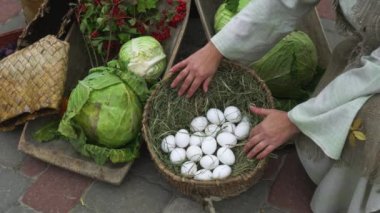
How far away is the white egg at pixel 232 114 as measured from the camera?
222 cm

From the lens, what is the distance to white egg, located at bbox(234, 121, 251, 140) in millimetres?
2160

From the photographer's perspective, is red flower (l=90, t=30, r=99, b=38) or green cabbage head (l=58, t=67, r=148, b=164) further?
red flower (l=90, t=30, r=99, b=38)

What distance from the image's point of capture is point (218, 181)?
1.94m

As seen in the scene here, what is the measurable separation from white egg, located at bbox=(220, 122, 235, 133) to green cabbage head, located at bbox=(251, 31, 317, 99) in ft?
1.33

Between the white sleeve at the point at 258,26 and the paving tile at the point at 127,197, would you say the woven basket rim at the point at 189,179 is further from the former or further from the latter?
the paving tile at the point at 127,197

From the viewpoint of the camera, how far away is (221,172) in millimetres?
2020

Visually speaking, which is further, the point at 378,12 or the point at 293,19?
the point at 293,19

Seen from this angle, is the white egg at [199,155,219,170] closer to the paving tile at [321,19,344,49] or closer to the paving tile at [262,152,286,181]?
the paving tile at [262,152,286,181]

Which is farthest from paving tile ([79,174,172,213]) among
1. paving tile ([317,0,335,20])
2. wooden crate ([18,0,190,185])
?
paving tile ([317,0,335,20])

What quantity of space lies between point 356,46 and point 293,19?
274 mm

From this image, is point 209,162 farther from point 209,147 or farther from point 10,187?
point 10,187

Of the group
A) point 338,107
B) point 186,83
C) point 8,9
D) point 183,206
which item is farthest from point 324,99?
point 8,9

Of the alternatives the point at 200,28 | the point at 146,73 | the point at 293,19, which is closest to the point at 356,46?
the point at 293,19

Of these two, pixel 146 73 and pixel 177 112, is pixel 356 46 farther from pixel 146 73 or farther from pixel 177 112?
pixel 146 73
